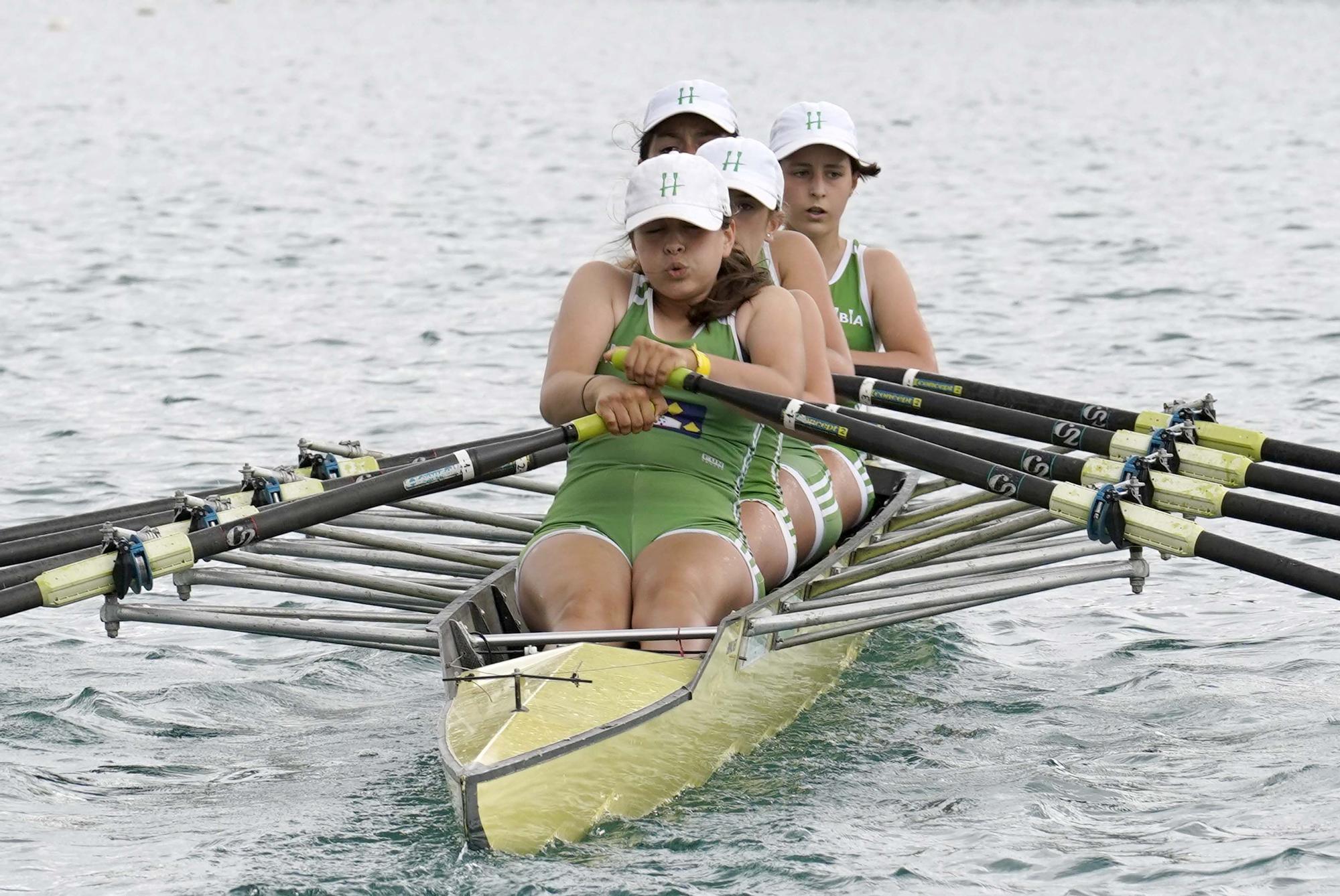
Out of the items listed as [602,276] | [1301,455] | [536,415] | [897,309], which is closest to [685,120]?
[602,276]

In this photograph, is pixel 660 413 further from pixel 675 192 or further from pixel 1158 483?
pixel 1158 483

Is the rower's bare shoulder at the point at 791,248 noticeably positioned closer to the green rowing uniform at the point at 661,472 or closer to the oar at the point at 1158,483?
the oar at the point at 1158,483

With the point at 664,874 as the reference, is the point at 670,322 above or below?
above

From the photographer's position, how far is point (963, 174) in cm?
2377

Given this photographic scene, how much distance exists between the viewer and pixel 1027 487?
5594mm

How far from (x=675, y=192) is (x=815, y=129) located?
70.6 inches

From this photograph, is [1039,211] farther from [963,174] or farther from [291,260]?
[291,260]

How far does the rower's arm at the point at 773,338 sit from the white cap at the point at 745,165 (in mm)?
498

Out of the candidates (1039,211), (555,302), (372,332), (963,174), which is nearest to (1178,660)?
(372,332)

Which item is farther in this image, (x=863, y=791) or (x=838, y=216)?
(x=838, y=216)

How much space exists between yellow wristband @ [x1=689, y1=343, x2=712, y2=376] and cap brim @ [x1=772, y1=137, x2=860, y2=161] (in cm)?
166

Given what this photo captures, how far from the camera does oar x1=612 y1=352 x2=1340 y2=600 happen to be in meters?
5.05

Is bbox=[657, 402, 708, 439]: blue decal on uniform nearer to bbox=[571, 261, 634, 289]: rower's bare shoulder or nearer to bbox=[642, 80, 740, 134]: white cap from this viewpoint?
bbox=[571, 261, 634, 289]: rower's bare shoulder

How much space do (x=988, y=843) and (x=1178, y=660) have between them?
90.6 inches
